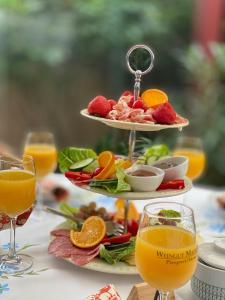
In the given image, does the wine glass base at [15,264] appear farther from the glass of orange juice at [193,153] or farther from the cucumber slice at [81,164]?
the glass of orange juice at [193,153]

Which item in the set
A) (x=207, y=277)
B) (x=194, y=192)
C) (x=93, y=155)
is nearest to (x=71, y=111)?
(x=194, y=192)

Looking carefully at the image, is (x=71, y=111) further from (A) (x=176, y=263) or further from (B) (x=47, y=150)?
(A) (x=176, y=263)

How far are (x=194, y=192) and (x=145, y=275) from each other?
871 mm

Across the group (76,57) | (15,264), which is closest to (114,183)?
(15,264)

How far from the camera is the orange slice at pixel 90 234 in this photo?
1117 mm

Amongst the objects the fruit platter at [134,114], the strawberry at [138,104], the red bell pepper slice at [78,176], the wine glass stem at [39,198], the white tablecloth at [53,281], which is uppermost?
the strawberry at [138,104]

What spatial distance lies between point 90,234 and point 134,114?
0.99ft

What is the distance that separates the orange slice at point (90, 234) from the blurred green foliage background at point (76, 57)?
7.64ft

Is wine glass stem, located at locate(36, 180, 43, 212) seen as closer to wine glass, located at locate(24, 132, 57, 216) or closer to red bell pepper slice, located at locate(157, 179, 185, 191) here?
wine glass, located at locate(24, 132, 57, 216)

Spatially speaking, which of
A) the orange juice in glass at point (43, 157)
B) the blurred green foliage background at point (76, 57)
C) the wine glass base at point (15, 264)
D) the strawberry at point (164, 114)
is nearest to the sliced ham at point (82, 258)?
the wine glass base at point (15, 264)

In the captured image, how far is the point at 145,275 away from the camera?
0.85m

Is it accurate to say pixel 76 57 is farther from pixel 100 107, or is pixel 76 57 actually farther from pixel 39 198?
pixel 100 107

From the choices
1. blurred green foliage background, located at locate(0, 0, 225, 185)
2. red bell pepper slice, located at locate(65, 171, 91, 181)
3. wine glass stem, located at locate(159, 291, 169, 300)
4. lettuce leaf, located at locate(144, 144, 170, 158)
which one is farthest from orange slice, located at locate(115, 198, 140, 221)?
blurred green foliage background, located at locate(0, 0, 225, 185)

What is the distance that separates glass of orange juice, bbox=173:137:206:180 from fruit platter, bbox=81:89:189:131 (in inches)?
18.0
